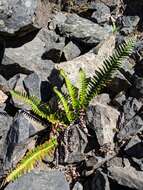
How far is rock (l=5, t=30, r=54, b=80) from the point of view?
314 inches

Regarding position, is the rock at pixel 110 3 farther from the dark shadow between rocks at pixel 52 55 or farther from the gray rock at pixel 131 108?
the gray rock at pixel 131 108

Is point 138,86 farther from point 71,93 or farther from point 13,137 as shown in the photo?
point 13,137

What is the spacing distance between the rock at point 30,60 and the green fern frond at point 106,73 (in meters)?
0.97

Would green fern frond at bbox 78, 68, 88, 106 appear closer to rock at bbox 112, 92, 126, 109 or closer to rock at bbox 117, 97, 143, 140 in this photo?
rock at bbox 112, 92, 126, 109

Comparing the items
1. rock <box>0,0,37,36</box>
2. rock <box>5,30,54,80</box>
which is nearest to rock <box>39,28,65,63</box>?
rock <box>5,30,54,80</box>

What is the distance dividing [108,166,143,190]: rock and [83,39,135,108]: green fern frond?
1.42 m

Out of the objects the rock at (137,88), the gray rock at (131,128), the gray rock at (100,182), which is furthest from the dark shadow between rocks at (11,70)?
the gray rock at (100,182)

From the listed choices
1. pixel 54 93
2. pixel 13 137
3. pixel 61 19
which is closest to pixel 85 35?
pixel 61 19

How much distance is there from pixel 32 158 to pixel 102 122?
1241 millimetres

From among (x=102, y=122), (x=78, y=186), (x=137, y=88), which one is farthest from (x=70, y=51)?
(x=78, y=186)

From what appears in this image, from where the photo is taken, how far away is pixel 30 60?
8078mm

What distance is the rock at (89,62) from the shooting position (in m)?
7.79

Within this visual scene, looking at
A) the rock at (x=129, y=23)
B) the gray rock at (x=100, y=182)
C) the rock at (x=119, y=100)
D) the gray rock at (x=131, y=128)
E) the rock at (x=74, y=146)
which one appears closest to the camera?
the gray rock at (x=100, y=182)

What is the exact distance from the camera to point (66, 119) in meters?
A: 7.46
